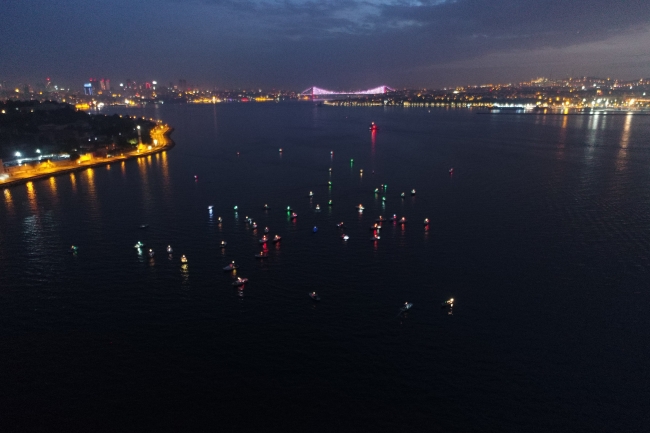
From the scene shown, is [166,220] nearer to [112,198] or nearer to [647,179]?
[112,198]

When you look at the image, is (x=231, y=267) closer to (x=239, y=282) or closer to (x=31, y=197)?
(x=239, y=282)

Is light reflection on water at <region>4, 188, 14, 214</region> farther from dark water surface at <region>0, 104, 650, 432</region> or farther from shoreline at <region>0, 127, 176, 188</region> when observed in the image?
shoreline at <region>0, 127, 176, 188</region>

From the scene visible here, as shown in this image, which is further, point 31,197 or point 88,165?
point 88,165

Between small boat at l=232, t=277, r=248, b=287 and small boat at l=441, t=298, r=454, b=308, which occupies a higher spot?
small boat at l=232, t=277, r=248, b=287

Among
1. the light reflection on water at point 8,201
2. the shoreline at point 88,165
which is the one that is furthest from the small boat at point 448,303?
the shoreline at point 88,165

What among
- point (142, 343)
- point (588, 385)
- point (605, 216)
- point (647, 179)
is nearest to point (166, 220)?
point (142, 343)

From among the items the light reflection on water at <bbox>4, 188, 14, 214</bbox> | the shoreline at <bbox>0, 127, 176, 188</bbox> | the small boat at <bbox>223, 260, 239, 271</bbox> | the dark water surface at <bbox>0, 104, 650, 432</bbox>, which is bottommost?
the dark water surface at <bbox>0, 104, 650, 432</bbox>

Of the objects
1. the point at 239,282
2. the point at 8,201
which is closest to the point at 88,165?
the point at 8,201

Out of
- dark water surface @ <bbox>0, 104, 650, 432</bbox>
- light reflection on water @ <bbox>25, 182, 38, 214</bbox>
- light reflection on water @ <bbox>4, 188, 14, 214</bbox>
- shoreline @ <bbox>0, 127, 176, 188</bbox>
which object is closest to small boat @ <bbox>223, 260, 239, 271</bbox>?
dark water surface @ <bbox>0, 104, 650, 432</bbox>
